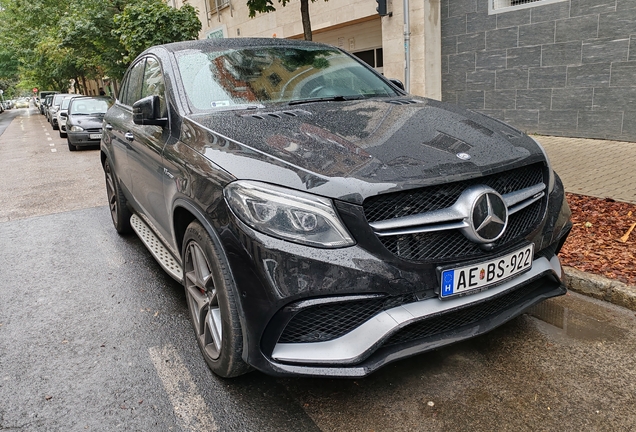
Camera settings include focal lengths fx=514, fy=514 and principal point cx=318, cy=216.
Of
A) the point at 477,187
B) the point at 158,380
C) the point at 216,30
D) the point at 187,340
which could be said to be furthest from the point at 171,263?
the point at 216,30

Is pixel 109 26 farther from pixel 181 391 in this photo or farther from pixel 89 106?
pixel 181 391

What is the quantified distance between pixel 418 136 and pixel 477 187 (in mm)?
457

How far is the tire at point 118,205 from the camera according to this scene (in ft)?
16.8

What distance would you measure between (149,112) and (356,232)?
174 centimetres

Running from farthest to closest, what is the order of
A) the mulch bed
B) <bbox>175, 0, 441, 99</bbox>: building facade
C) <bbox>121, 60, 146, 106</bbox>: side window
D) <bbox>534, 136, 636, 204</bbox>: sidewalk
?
<bbox>175, 0, 441, 99</bbox>: building facade → <bbox>534, 136, 636, 204</bbox>: sidewalk → <bbox>121, 60, 146, 106</bbox>: side window → the mulch bed

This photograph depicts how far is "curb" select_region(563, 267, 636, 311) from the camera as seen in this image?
10.9 ft

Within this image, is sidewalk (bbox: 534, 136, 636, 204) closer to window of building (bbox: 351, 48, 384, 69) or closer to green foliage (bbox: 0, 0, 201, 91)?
window of building (bbox: 351, 48, 384, 69)

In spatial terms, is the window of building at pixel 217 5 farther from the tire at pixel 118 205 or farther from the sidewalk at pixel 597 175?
the tire at pixel 118 205

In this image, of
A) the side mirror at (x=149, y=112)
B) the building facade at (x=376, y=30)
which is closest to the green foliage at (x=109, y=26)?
the building facade at (x=376, y=30)

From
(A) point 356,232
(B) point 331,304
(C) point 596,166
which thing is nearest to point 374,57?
(C) point 596,166

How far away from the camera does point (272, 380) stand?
2723 millimetres

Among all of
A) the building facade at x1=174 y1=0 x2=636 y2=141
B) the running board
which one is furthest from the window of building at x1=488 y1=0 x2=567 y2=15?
the running board

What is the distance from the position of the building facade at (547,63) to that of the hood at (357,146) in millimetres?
5902

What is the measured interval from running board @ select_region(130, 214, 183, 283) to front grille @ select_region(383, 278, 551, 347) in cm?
154
